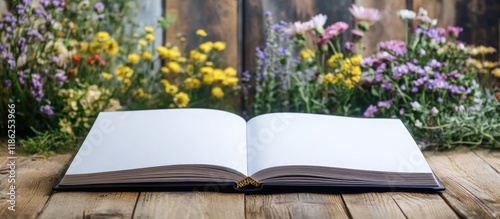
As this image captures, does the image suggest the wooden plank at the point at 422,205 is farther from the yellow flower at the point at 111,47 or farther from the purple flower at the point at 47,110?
the yellow flower at the point at 111,47

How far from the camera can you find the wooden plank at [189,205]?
4.38 ft

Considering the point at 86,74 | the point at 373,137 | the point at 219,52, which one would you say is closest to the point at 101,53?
the point at 86,74

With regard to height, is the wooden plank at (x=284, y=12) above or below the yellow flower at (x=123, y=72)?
above

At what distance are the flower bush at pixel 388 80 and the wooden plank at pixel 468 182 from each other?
91mm

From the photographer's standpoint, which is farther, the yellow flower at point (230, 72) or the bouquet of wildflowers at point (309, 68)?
the yellow flower at point (230, 72)

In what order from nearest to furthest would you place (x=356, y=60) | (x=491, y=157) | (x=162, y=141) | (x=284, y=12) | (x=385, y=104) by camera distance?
(x=162, y=141) → (x=491, y=157) → (x=385, y=104) → (x=356, y=60) → (x=284, y=12)

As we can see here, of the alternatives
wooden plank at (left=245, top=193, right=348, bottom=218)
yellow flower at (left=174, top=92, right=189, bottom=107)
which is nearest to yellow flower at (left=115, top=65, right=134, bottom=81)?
yellow flower at (left=174, top=92, right=189, bottom=107)

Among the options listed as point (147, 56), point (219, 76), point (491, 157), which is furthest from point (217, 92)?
point (491, 157)

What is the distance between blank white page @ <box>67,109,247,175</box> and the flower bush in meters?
0.47

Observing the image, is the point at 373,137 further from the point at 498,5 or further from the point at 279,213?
the point at 498,5

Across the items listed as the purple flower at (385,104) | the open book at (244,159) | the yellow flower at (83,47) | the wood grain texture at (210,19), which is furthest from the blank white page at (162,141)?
the wood grain texture at (210,19)

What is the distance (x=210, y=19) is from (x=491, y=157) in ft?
2.80

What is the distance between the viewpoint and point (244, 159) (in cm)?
145

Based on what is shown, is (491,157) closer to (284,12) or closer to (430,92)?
(430,92)
